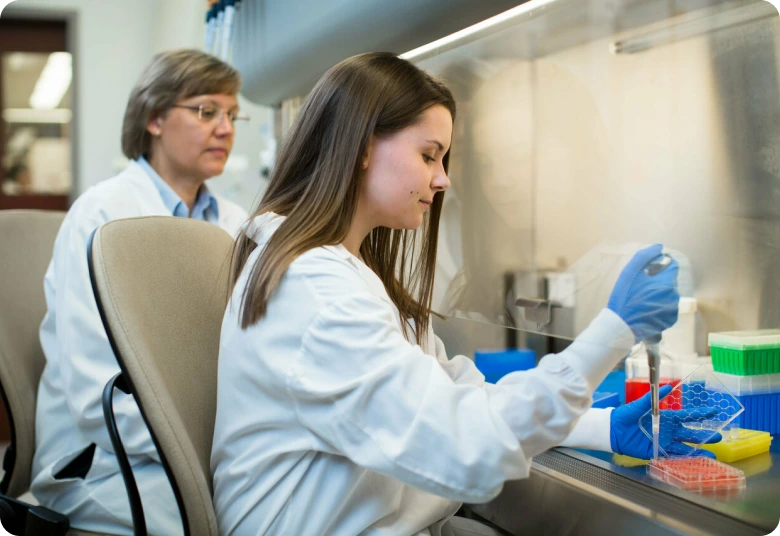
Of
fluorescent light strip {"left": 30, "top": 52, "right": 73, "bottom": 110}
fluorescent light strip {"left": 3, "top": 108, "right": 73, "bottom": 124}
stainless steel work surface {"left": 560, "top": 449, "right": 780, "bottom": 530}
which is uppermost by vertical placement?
fluorescent light strip {"left": 30, "top": 52, "right": 73, "bottom": 110}

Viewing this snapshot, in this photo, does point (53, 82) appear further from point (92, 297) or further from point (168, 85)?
point (92, 297)

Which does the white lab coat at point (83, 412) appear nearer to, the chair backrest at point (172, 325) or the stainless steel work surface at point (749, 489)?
the chair backrest at point (172, 325)

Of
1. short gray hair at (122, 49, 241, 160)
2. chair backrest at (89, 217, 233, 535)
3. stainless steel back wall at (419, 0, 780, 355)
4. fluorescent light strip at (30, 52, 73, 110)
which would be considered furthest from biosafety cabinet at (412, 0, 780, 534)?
fluorescent light strip at (30, 52, 73, 110)

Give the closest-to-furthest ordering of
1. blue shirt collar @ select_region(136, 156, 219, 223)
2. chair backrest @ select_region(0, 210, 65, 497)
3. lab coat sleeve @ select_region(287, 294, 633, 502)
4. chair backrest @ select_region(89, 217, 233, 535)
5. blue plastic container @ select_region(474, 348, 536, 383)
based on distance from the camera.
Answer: lab coat sleeve @ select_region(287, 294, 633, 502)
chair backrest @ select_region(89, 217, 233, 535)
chair backrest @ select_region(0, 210, 65, 497)
blue plastic container @ select_region(474, 348, 536, 383)
blue shirt collar @ select_region(136, 156, 219, 223)

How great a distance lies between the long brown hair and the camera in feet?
3.03

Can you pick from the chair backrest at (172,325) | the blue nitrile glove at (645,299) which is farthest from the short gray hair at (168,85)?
the blue nitrile glove at (645,299)

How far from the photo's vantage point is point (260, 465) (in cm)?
91

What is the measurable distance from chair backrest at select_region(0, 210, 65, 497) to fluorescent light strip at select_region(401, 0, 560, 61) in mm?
874

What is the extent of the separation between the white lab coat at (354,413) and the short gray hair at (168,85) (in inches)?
36.4

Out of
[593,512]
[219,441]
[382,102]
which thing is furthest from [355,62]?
[593,512]

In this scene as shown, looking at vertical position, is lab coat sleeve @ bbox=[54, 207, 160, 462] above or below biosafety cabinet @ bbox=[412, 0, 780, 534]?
below

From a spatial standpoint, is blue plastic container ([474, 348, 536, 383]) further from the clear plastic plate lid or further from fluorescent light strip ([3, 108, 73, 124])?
fluorescent light strip ([3, 108, 73, 124])

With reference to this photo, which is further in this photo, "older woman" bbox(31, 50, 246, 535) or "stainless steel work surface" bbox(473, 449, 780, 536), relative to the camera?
"older woman" bbox(31, 50, 246, 535)

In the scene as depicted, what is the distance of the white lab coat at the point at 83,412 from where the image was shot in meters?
1.13
